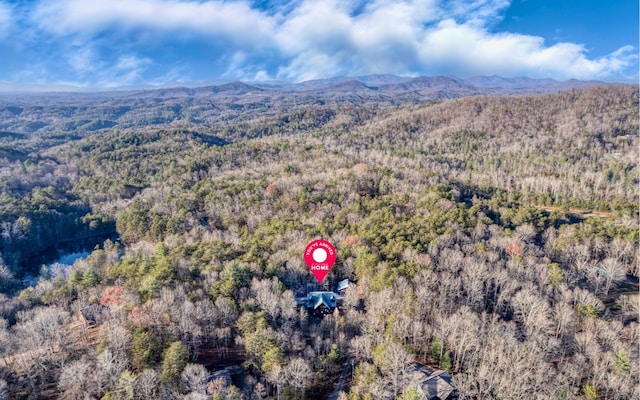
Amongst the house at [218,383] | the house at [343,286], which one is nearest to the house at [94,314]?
the house at [218,383]

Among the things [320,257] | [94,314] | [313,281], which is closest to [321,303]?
[313,281]

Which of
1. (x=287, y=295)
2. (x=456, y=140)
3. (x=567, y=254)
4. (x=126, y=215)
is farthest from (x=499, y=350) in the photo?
(x=456, y=140)

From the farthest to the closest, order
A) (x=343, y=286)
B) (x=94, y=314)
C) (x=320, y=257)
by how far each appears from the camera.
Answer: (x=320, y=257) < (x=343, y=286) < (x=94, y=314)

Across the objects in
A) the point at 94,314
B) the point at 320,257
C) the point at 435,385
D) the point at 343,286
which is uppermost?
the point at 320,257

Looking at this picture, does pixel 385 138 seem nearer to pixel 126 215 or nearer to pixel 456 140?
pixel 456 140

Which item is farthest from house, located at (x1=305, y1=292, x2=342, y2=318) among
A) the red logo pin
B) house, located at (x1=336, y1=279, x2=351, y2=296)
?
the red logo pin

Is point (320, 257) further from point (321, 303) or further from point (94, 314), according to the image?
point (94, 314)
